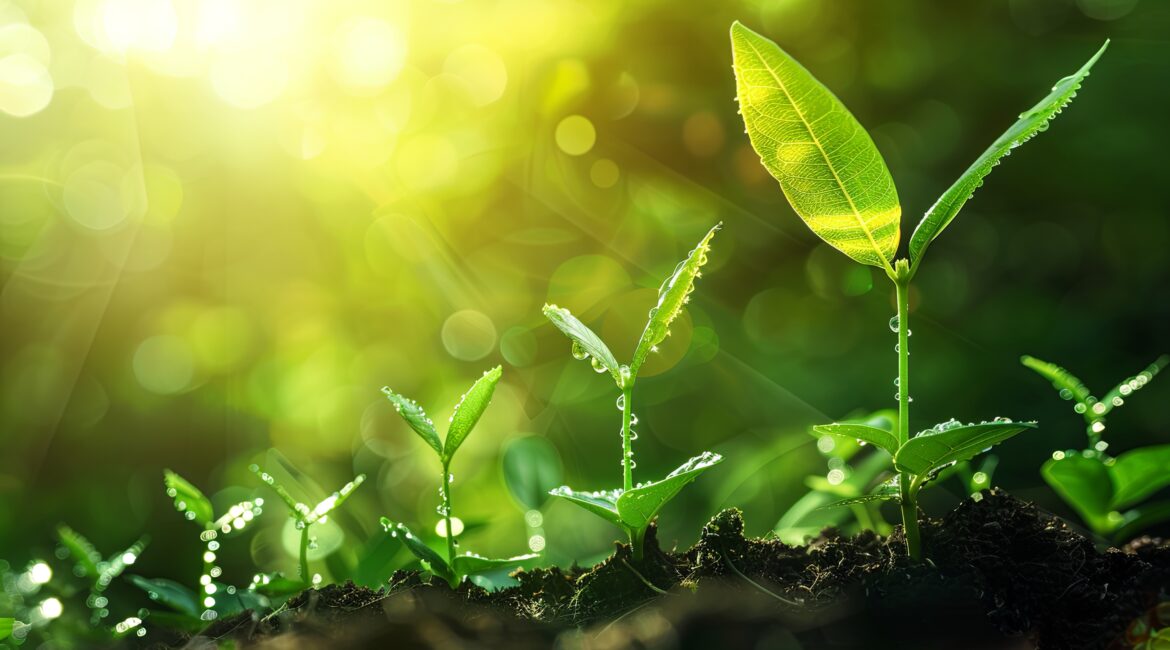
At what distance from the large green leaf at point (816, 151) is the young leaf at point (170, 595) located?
62 cm

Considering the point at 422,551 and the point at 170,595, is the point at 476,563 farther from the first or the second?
the point at 170,595

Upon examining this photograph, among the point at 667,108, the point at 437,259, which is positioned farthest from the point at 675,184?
the point at 437,259

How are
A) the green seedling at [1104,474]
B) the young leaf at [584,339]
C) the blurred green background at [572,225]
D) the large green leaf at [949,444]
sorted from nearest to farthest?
the large green leaf at [949,444], the young leaf at [584,339], the green seedling at [1104,474], the blurred green background at [572,225]

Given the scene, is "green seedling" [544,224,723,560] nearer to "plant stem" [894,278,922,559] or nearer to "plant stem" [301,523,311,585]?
"plant stem" [894,278,922,559]

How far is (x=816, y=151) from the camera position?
0.51 metres

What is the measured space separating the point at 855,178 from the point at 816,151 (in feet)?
0.11

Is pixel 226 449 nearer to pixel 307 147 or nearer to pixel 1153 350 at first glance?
pixel 307 147

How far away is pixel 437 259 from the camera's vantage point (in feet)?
5.53

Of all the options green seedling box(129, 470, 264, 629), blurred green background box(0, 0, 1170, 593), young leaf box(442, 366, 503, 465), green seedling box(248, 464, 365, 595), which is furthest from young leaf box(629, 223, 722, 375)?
blurred green background box(0, 0, 1170, 593)

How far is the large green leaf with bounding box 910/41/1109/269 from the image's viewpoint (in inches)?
18.5

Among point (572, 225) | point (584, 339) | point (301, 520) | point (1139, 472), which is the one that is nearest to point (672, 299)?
point (584, 339)

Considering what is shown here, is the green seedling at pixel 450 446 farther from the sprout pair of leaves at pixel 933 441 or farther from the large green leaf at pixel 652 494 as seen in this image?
the sprout pair of leaves at pixel 933 441

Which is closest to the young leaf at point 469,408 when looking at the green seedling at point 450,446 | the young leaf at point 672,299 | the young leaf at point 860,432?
the green seedling at point 450,446

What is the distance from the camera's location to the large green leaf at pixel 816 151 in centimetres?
48
